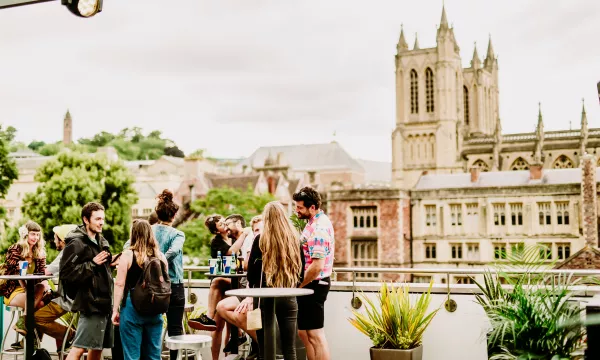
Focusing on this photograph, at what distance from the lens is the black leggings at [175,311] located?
7.09m

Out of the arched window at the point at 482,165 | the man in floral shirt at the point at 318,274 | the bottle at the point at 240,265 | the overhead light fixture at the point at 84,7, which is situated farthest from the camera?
the arched window at the point at 482,165

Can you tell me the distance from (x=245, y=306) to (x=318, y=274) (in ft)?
2.35

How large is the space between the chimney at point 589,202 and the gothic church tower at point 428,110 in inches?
1254

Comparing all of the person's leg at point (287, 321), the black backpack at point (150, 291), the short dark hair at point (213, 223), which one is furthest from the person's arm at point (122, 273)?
the short dark hair at point (213, 223)

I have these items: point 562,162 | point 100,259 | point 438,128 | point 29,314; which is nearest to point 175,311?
point 100,259

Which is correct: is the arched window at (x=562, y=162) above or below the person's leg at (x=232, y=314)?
above

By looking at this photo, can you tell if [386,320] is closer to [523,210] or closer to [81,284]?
[81,284]

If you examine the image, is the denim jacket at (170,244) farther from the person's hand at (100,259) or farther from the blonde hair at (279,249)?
the blonde hair at (279,249)

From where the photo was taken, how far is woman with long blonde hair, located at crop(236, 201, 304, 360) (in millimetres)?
5980

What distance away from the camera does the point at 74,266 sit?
20.6ft

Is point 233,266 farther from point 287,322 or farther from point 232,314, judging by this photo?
point 287,322

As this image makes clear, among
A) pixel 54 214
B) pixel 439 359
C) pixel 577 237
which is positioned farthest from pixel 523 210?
pixel 439 359

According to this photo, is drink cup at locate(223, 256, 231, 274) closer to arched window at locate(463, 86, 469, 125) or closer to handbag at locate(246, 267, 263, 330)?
handbag at locate(246, 267, 263, 330)

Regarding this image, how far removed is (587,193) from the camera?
175 ft
